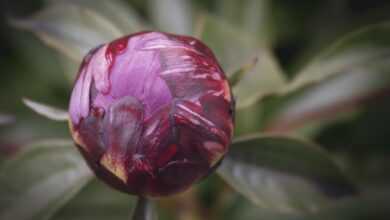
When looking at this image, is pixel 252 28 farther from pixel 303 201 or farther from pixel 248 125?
pixel 303 201

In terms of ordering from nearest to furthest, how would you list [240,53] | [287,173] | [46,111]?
[46,111] → [287,173] → [240,53]

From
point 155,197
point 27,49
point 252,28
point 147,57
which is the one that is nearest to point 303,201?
point 155,197

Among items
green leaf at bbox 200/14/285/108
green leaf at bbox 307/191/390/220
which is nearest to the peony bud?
green leaf at bbox 200/14/285/108

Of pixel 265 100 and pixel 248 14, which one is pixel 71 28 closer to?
pixel 265 100

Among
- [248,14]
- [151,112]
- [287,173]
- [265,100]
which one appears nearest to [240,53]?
[265,100]

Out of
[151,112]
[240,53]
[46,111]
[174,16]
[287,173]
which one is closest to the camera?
Result: [151,112]
